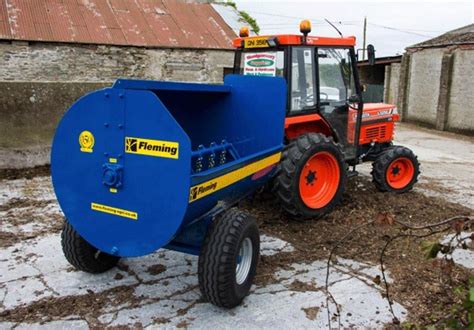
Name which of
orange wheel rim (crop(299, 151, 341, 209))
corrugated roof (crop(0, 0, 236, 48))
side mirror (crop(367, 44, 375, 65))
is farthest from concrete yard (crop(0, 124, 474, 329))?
corrugated roof (crop(0, 0, 236, 48))

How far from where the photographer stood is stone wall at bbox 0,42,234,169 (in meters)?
7.33

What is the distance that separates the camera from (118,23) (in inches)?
514

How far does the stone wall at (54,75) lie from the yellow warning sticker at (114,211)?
4.80m

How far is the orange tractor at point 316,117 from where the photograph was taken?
15.9ft

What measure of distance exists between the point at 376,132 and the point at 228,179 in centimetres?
375

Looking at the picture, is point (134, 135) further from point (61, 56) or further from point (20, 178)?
point (61, 56)

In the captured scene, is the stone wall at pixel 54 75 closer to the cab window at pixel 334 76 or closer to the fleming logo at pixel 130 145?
the cab window at pixel 334 76

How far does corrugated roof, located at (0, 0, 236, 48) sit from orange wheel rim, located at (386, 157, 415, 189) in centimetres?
848

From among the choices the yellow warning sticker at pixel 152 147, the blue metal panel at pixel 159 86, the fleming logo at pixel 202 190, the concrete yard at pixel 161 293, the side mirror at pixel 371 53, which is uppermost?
the side mirror at pixel 371 53

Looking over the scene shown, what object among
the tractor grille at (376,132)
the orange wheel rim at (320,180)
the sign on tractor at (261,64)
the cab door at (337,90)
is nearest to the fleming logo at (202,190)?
the orange wheel rim at (320,180)

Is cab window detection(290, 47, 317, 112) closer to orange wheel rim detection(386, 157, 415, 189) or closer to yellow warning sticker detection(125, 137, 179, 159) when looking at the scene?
orange wheel rim detection(386, 157, 415, 189)

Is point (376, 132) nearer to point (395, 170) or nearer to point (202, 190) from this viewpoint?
point (395, 170)

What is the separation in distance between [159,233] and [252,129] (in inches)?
67.2

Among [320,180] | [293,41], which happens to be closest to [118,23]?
[293,41]
